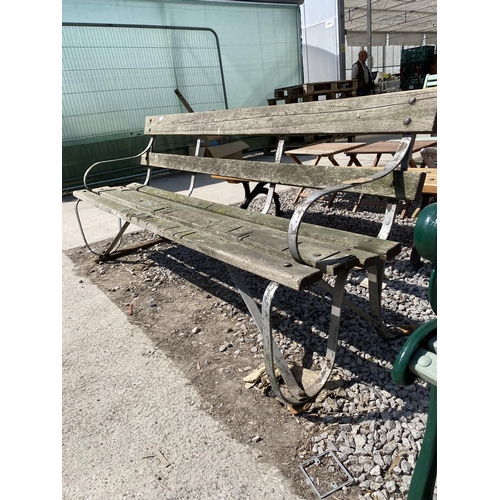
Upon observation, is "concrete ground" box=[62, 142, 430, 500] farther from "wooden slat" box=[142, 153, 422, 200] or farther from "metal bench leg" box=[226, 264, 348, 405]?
"wooden slat" box=[142, 153, 422, 200]

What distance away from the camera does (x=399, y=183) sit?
2078 mm

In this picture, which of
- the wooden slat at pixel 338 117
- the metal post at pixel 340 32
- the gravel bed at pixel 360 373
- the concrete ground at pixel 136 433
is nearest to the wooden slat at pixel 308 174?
the wooden slat at pixel 338 117

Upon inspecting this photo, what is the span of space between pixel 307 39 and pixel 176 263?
8727mm

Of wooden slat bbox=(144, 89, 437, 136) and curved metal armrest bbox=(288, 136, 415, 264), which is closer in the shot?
curved metal armrest bbox=(288, 136, 415, 264)

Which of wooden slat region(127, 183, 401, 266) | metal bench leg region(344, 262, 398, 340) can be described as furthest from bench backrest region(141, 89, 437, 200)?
metal bench leg region(344, 262, 398, 340)

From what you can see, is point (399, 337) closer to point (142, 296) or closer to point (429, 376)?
point (429, 376)

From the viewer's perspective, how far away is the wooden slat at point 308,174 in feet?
6.79

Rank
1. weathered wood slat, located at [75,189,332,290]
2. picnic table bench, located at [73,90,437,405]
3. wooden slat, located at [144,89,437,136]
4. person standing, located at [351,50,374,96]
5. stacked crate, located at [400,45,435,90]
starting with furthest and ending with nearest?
1. stacked crate, located at [400,45,435,90]
2. person standing, located at [351,50,374,96]
3. wooden slat, located at [144,89,437,136]
4. picnic table bench, located at [73,90,437,405]
5. weathered wood slat, located at [75,189,332,290]

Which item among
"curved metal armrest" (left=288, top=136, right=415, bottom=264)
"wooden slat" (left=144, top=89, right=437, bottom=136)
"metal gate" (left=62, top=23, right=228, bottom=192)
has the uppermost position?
"metal gate" (left=62, top=23, right=228, bottom=192)

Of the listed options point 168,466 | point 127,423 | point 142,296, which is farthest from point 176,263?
point 168,466

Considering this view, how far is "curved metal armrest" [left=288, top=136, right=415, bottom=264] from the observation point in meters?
1.70

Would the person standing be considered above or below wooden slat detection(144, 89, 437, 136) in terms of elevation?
above

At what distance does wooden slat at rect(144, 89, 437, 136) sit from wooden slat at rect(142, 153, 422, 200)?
0.22 metres
